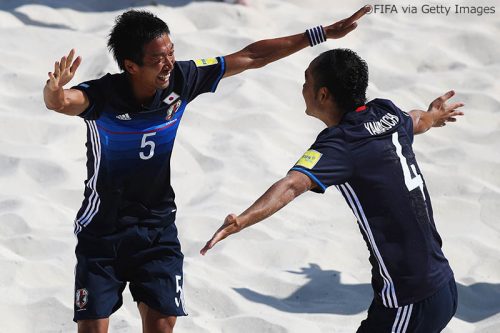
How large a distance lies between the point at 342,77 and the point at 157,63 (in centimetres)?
77

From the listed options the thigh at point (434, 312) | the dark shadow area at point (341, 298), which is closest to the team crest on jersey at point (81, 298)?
the thigh at point (434, 312)

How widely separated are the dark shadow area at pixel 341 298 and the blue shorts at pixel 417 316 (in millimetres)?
1556

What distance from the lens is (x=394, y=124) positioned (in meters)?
3.74

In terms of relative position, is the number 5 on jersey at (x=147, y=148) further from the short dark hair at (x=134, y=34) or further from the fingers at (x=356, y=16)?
the fingers at (x=356, y=16)

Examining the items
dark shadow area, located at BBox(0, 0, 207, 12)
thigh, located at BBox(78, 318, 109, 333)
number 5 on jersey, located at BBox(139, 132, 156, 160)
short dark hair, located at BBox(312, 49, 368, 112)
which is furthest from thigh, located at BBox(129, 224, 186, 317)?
dark shadow area, located at BBox(0, 0, 207, 12)

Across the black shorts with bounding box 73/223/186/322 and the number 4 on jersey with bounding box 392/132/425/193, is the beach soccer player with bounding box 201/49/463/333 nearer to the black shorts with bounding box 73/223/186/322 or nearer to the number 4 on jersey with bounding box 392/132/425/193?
the number 4 on jersey with bounding box 392/132/425/193

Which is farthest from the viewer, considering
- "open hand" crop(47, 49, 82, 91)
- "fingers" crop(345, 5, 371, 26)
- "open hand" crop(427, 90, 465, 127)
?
"fingers" crop(345, 5, 371, 26)

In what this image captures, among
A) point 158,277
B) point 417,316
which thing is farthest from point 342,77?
point 158,277

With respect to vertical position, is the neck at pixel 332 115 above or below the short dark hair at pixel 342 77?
below

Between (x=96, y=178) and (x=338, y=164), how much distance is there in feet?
3.49

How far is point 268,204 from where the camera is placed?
3449mm

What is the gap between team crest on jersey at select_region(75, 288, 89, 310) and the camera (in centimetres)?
409

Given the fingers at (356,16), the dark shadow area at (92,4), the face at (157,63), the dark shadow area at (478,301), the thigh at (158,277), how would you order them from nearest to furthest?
the face at (157,63) → the thigh at (158,277) → the fingers at (356,16) → the dark shadow area at (478,301) → the dark shadow area at (92,4)

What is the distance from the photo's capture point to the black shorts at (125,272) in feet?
13.5
